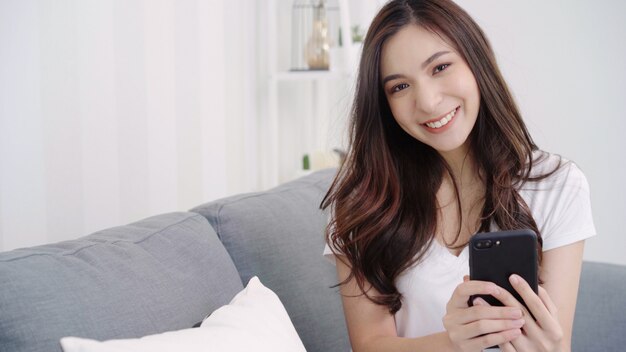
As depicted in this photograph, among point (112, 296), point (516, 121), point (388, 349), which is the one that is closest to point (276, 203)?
point (388, 349)

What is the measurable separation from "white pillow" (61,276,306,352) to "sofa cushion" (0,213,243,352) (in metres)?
0.12

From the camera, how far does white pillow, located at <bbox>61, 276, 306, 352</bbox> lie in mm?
935

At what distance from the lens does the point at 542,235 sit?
1548 millimetres

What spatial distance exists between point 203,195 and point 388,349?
134 centimetres

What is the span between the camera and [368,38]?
1571mm

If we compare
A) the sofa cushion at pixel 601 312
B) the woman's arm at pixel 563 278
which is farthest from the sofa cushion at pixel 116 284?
the sofa cushion at pixel 601 312

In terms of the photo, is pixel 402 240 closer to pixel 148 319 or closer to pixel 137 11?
pixel 148 319

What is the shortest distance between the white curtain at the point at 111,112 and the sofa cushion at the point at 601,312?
1329 millimetres

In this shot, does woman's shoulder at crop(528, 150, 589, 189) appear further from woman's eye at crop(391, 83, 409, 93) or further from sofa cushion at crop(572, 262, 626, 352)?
sofa cushion at crop(572, 262, 626, 352)

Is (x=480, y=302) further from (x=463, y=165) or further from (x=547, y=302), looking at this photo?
(x=463, y=165)

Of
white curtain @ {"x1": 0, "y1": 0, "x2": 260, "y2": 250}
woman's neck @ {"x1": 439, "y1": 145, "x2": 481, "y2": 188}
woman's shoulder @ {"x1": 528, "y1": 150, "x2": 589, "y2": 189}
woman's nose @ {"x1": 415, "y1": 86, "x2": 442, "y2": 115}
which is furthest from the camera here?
white curtain @ {"x1": 0, "y1": 0, "x2": 260, "y2": 250}

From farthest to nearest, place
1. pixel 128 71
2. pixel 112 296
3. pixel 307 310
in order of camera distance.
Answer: pixel 128 71, pixel 307 310, pixel 112 296

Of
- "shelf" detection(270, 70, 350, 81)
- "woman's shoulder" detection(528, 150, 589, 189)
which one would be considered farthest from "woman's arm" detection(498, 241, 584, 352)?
"shelf" detection(270, 70, 350, 81)

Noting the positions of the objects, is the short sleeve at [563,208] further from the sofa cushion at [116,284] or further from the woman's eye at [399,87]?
the sofa cushion at [116,284]
